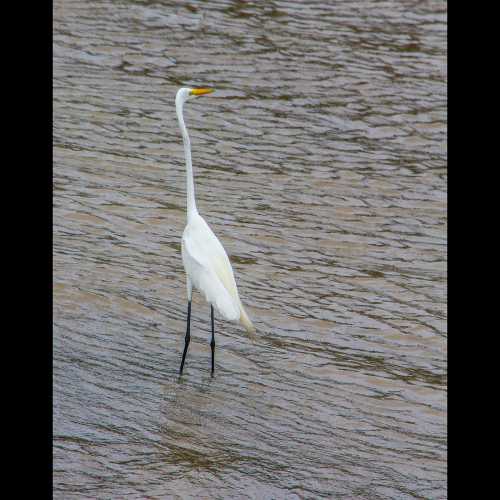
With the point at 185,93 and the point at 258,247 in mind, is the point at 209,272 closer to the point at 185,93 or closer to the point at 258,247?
the point at 185,93

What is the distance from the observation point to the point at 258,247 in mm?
6207

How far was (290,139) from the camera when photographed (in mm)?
7613

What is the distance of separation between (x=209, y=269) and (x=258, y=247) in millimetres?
1416

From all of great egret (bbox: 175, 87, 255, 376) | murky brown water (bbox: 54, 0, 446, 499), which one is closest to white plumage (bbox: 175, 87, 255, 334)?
great egret (bbox: 175, 87, 255, 376)

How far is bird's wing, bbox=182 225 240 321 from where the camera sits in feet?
15.6

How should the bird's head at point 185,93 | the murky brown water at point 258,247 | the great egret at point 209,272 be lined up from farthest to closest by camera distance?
the bird's head at point 185,93, the great egret at point 209,272, the murky brown water at point 258,247

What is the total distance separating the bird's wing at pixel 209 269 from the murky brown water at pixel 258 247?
368 mm

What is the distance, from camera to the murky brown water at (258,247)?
420 cm

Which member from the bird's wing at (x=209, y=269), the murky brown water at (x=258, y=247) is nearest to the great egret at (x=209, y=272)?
the bird's wing at (x=209, y=269)

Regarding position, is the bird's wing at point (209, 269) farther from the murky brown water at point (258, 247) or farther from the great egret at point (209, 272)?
the murky brown water at point (258, 247)

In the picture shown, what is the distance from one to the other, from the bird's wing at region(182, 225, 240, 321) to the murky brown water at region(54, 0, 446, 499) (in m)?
0.37

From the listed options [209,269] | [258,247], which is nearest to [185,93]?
[209,269]

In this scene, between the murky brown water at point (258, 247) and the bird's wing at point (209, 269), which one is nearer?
the murky brown water at point (258, 247)

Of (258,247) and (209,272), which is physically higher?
(209,272)
